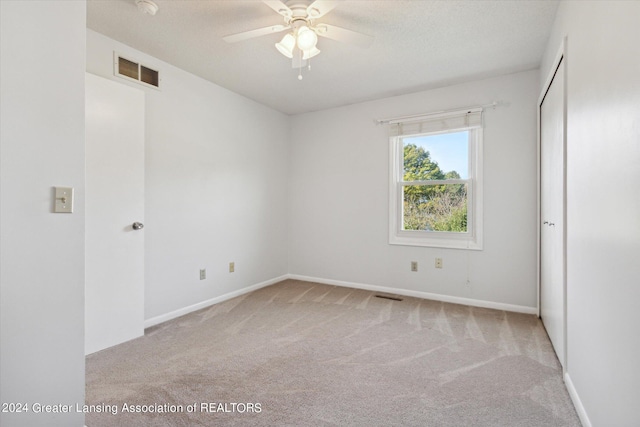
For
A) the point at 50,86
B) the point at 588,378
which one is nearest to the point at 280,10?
the point at 50,86

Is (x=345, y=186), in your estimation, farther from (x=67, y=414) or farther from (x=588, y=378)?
(x=67, y=414)

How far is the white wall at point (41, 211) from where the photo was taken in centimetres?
120

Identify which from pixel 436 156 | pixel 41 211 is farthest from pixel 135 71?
pixel 436 156

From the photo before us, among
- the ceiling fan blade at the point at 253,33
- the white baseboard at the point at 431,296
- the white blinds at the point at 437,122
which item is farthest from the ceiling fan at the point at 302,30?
the white baseboard at the point at 431,296

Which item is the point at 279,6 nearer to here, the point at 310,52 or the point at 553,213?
the point at 310,52

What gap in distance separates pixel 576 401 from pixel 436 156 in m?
2.73

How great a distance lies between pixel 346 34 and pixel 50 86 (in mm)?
1704

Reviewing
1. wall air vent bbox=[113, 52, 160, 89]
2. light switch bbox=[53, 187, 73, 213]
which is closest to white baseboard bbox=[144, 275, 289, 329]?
light switch bbox=[53, 187, 73, 213]

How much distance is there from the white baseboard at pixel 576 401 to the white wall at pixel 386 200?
4.95 feet

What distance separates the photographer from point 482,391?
1847 mm

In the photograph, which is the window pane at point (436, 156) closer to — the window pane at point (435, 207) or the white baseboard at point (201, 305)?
the window pane at point (435, 207)

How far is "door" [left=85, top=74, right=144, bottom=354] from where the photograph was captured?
7.68ft

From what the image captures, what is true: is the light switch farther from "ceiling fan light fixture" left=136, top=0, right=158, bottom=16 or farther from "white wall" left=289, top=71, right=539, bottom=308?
"white wall" left=289, top=71, right=539, bottom=308

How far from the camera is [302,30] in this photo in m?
2.05
